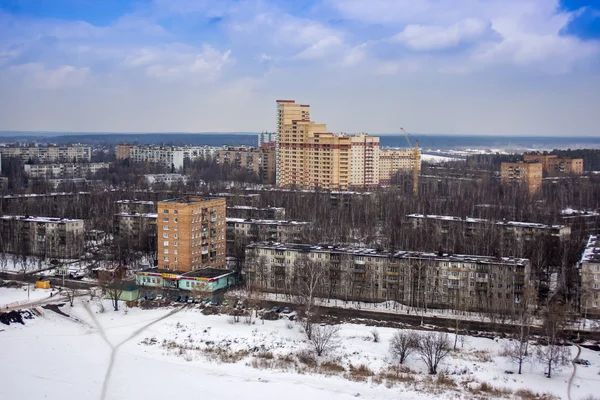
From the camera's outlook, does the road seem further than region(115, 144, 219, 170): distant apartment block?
→ No

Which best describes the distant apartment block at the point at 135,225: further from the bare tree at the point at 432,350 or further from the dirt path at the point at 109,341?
the bare tree at the point at 432,350

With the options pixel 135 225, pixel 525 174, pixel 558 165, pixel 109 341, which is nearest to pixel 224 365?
pixel 109 341

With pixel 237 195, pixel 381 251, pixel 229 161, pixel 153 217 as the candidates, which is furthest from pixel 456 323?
pixel 229 161

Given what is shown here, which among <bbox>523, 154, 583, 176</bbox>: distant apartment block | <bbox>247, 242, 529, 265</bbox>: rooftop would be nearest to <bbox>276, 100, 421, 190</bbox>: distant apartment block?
<bbox>523, 154, 583, 176</bbox>: distant apartment block

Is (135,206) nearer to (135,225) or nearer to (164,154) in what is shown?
(135,225)

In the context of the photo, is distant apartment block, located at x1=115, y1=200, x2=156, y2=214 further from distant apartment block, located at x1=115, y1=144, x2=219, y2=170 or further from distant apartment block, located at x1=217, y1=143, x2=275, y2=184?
distant apartment block, located at x1=115, y1=144, x2=219, y2=170

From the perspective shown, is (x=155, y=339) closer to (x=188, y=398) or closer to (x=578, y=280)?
(x=188, y=398)
